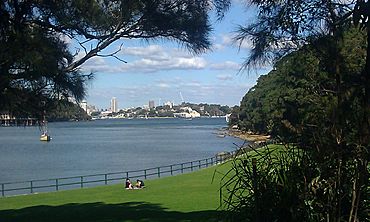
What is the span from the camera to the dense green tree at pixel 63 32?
336 inches

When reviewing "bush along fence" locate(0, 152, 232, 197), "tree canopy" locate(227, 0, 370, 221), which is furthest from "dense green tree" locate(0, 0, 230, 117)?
"bush along fence" locate(0, 152, 232, 197)

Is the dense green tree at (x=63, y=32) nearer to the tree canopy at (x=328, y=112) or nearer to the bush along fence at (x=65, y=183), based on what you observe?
the tree canopy at (x=328, y=112)

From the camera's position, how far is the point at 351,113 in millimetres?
5488

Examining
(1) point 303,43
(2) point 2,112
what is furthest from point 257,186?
(2) point 2,112

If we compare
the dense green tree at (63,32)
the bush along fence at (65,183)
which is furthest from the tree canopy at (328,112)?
the bush along fence at (65,183)

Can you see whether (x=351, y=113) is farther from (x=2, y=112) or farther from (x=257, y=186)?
(x=2, y=112)

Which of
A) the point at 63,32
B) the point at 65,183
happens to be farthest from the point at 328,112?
the point at 65,183

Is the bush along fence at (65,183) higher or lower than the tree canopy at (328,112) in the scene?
lower

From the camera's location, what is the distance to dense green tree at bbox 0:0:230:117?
28.0ft

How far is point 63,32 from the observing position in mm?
9594

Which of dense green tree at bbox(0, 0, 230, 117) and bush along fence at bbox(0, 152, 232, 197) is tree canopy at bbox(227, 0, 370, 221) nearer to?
dense green tree at bbox(0, 0, 230, 117)

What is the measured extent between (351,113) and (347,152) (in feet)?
3.40

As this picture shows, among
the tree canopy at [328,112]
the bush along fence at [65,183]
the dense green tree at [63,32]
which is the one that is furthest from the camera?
the bush along fence at [65,183]

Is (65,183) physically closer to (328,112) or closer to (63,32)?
(63,32)
